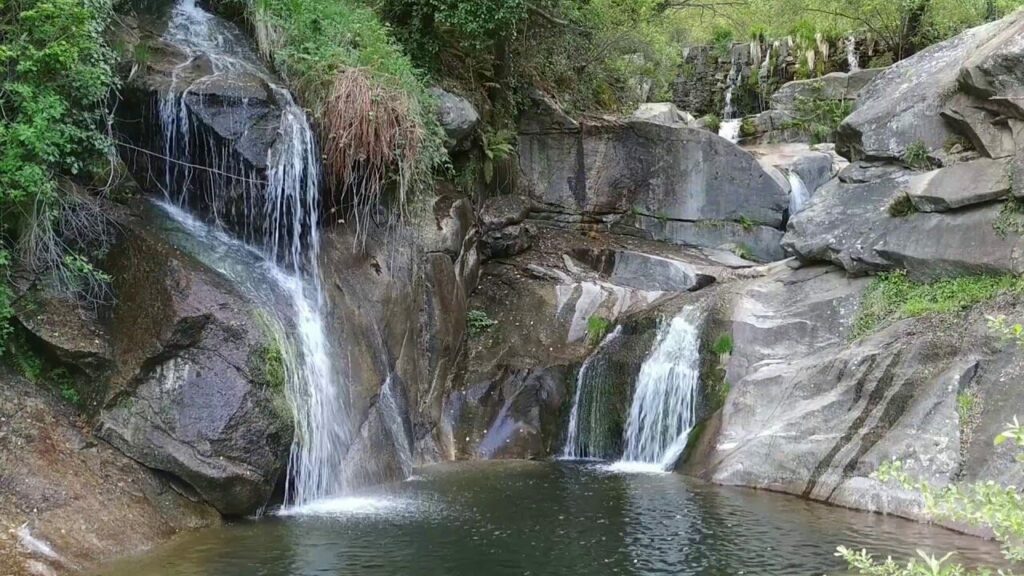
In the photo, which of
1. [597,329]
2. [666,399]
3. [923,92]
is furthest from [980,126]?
[597,329]

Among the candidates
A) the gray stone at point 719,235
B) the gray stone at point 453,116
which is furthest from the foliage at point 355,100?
the gray stone at point 719,235

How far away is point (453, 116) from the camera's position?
45.3 ft

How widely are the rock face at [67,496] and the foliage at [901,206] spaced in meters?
9.77

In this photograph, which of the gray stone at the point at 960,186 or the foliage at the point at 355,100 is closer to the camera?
the gray stone at the point at 960,186

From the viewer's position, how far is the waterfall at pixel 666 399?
12445 mm

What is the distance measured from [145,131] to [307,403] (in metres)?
3.86

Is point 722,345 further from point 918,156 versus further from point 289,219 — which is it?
point 289,219

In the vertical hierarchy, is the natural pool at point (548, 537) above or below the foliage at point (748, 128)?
below

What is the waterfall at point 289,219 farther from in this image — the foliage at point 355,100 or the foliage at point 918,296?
the foliage at point 918,296

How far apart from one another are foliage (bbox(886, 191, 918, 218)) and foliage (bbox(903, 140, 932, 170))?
27.6 inches

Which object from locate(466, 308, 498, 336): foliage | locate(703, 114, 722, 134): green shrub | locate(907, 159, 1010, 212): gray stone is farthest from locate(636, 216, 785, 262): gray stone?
locate(703, 114, 722, 134): green shrub

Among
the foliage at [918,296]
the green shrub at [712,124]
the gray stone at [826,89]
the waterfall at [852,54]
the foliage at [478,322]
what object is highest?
the waterfall at [852,54]

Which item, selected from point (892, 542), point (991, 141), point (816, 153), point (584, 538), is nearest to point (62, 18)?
point (584, 538)

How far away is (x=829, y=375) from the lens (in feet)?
35.7
